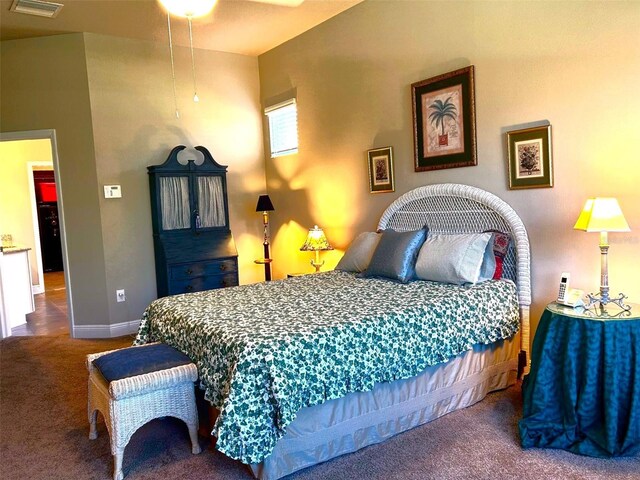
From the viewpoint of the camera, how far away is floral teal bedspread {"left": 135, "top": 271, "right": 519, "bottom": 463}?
81.1 inches

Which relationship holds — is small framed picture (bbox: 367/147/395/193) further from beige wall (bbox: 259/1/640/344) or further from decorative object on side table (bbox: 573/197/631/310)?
decorative object on side table (bbox: 573/197/631/310)

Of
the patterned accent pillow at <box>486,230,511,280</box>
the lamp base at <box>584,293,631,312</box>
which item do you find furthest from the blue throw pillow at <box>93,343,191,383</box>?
the lamp base at <box>584,293,631,312</box>

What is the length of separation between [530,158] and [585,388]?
148cm

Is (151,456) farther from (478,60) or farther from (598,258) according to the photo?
(478,60)

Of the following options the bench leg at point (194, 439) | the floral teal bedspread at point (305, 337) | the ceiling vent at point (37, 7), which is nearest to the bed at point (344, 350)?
the floral teal bedspread at point (305, 337)

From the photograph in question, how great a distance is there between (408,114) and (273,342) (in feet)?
8.13

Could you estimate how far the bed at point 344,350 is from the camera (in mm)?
2079

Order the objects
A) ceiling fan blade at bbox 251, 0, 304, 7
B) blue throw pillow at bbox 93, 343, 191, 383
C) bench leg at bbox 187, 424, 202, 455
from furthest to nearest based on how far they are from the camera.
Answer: ceiling fan blade at bbox 251, 0, 304, 7
bench leg at bbox 187, 424, 202, 455
blue throw pillow at bbox 93, 343, 191, 383

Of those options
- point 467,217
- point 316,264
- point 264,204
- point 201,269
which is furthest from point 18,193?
point 467,217

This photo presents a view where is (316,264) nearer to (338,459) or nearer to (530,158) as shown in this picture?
(530,158)

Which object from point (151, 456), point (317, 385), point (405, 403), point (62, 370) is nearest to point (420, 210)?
point (405, 403)

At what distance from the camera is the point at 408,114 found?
392cm

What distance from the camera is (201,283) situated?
4.91 meters

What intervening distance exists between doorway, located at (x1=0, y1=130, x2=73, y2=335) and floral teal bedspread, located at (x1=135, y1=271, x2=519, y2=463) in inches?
106
